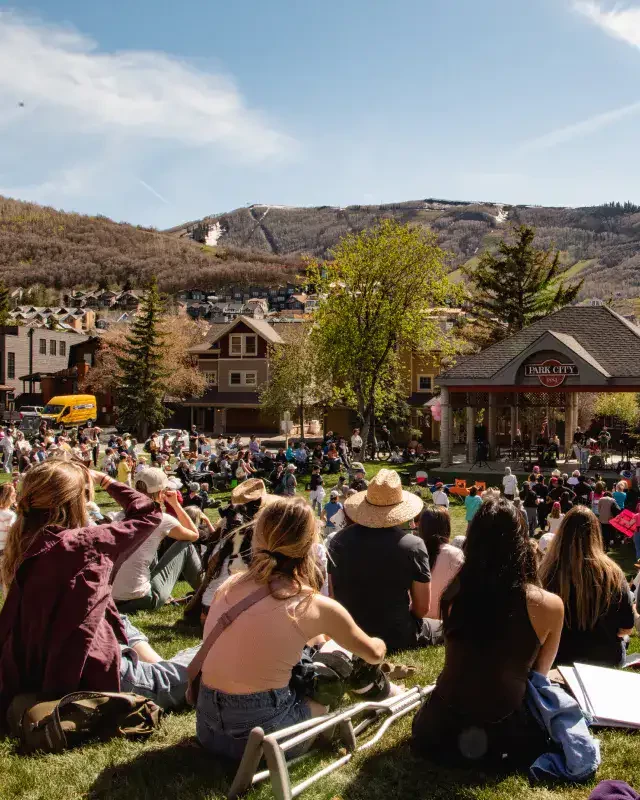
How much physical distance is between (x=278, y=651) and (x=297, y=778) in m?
0.72

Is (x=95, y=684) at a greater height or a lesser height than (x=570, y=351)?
lesser

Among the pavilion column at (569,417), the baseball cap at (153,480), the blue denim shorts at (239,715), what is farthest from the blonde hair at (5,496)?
the pavilion column at (569,417)

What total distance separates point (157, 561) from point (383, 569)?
3.62m

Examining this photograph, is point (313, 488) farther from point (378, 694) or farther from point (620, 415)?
point (620, 415)

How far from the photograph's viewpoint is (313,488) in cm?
2266

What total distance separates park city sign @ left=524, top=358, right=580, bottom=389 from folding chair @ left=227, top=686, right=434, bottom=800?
27305mm

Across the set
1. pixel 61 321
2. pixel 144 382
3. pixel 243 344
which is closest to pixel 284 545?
pixel 144 382

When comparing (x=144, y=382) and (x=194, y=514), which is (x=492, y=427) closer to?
(x=194, y=514)

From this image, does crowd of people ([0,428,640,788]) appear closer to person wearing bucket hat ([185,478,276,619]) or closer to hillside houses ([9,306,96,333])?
person wearing bucket hat ([185,478,276,619])

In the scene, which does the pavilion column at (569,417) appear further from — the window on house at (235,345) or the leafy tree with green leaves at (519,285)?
the window on house at (235,345)

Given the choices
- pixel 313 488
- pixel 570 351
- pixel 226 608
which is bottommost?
pixel 313 488

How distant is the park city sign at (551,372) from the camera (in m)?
30.6

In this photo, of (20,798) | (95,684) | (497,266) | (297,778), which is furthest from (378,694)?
(497,266)

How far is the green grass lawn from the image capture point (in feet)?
13.1
